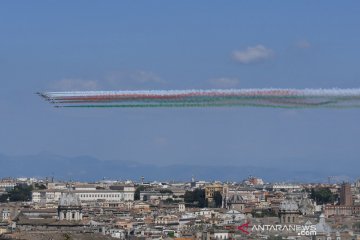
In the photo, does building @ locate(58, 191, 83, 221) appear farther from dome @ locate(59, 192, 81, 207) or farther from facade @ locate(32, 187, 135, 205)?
facade @ locate(32, 187, 135, 205)

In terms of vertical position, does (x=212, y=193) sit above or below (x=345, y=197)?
above

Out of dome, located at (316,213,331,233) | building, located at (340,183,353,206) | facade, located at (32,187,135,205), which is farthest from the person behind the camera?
facade, located at (32,187,135,205)

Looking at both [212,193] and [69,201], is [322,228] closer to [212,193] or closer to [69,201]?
[69,201]

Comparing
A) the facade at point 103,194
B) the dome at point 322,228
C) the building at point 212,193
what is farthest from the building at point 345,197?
the dome at point 322,228

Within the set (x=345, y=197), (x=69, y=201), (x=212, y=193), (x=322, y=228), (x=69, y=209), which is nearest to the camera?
(x=322, y=228)

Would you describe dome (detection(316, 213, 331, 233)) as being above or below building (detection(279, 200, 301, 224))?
below

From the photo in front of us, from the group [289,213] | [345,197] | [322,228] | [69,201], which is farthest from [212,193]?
[322,228]

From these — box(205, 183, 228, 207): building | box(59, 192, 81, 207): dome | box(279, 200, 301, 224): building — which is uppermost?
box(205, 183, 228, 207): building

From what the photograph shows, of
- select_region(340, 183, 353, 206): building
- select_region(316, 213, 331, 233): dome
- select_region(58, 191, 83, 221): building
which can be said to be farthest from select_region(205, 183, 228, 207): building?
Answer: select_region(316, 213, 331, 233): dome

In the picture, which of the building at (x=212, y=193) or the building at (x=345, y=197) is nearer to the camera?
the building at (x=345, y=197)

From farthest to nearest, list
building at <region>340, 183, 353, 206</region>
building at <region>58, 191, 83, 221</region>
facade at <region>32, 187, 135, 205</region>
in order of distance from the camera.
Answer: facade at <region>32, 187, 135, 205</region>
building at <region>340, 183, 353, 206</region>
building at <region>58, 191, 83, 221</region>

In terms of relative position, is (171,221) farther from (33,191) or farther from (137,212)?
(33,191)

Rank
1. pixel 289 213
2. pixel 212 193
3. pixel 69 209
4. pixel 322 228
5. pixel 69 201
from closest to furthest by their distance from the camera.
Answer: pixel 322 228 → pixel 289 213 → pixel 69 209 → pixel 69 201 → pixel 212 193

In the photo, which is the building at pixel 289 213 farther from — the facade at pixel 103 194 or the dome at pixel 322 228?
the facade at pixel 103 194
